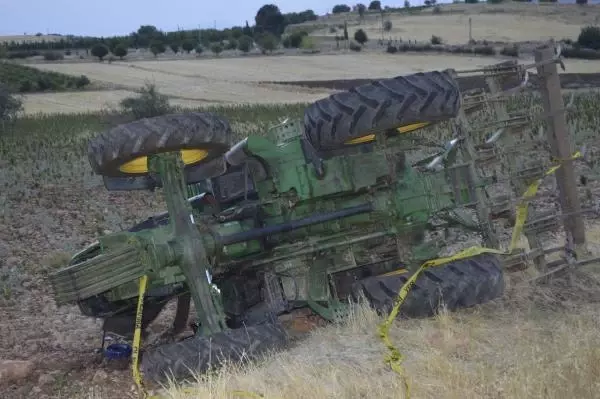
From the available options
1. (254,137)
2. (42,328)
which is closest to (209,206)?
(254,137)

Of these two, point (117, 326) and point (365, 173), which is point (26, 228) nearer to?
point (117, 326)

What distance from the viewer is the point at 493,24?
2694 inches

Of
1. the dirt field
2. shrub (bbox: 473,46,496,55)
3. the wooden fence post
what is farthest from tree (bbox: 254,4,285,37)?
the wooden fence post

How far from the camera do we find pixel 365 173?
6668mm

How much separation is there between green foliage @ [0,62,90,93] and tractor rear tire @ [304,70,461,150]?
38.7 m

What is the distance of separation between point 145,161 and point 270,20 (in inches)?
3509

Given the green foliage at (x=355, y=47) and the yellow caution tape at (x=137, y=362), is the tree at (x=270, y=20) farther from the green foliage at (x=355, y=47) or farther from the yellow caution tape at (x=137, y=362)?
the yellow caution tape at (x=137, y=362)

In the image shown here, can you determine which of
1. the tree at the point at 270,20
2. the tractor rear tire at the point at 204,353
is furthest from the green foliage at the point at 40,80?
the tree at the point at 270,20

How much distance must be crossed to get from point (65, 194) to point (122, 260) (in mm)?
7289

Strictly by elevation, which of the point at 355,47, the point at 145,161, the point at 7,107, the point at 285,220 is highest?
the point at 145,161

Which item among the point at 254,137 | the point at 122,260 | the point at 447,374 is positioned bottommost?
the point at 447,374

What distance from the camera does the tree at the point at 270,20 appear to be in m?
92.6

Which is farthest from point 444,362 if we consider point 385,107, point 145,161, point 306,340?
point 145,161

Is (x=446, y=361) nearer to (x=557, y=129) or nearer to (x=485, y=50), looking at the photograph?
(x=557, y=129)
